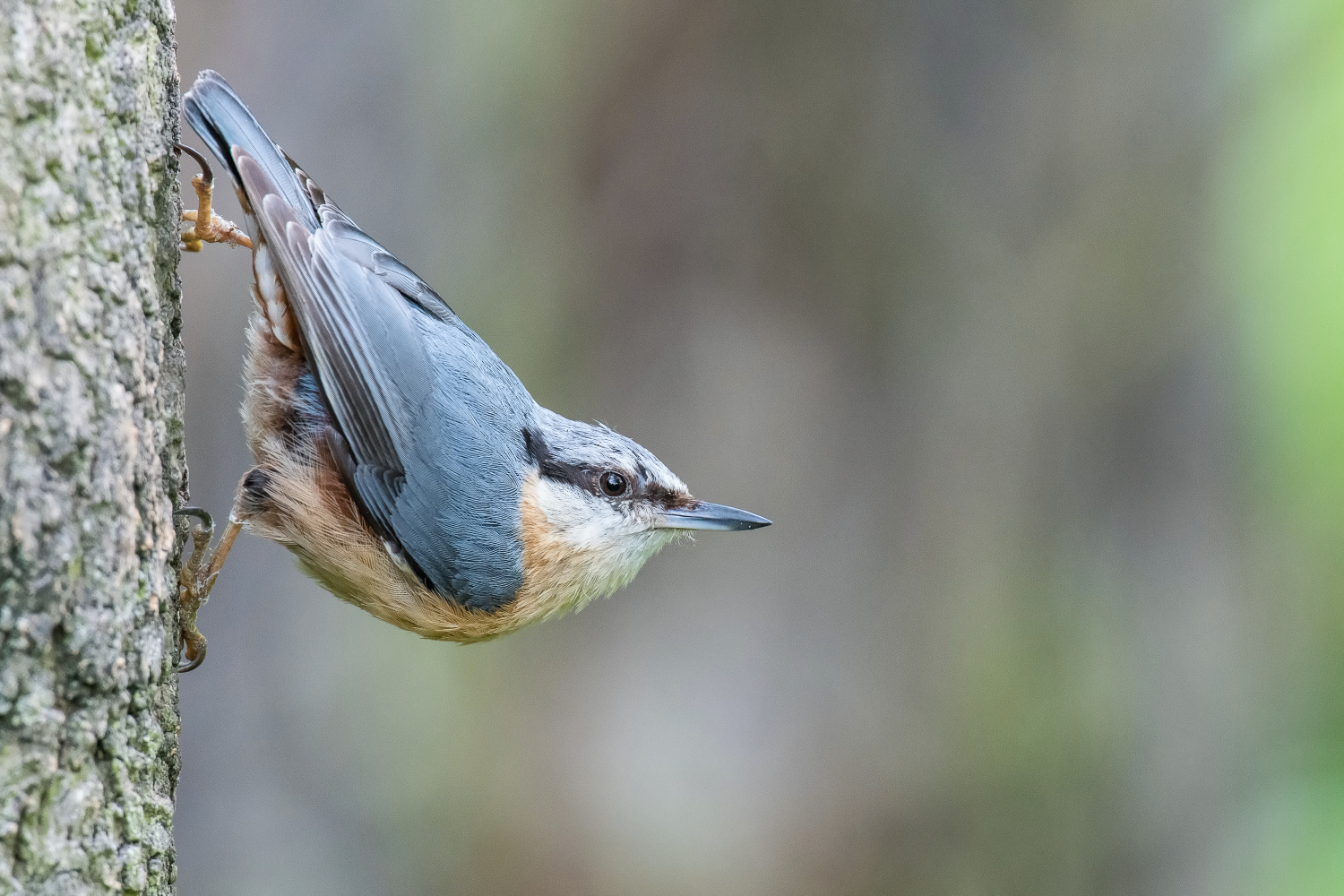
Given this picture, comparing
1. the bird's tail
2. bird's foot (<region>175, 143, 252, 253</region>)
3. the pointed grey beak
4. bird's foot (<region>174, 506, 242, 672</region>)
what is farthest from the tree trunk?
the pointed grey beak

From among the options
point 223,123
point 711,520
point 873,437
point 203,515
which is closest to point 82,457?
point 203,515

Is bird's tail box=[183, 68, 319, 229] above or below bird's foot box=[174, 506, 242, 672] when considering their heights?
above

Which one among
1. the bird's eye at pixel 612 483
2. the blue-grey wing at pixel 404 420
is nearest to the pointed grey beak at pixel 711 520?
the bird's eye at pixel 612 483

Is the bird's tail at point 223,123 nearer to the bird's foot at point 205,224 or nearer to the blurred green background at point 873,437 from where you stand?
the bird's foot at point 205,224

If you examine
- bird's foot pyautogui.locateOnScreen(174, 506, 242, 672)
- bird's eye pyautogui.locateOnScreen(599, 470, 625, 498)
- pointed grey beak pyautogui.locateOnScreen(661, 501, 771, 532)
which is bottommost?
bird's foot pyautogui.locateOnScreen(174, 506, 242, 672)

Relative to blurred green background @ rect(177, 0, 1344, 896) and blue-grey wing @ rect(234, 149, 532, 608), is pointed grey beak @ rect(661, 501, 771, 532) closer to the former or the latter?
blue-grey wing @ rect(234, 149, 532, 608)

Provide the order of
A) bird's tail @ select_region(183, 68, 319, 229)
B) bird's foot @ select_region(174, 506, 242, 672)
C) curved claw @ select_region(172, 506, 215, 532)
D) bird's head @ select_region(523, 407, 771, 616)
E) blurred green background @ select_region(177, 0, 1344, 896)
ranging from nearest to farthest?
curved claw @ select_region(172, 506, 215, 532), bird's foot @ select_region(174, 506, 242, 672), bird's tail @ select_region(183, 68, 319, 229), bird's head @ select_region(523, 407, 771, 616), blurred green background @ select_region(177, 0, 1344, 896)

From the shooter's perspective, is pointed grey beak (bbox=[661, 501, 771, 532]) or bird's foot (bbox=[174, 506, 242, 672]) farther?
pointed grey beak (bbox=[661, 501, 771, 532])
